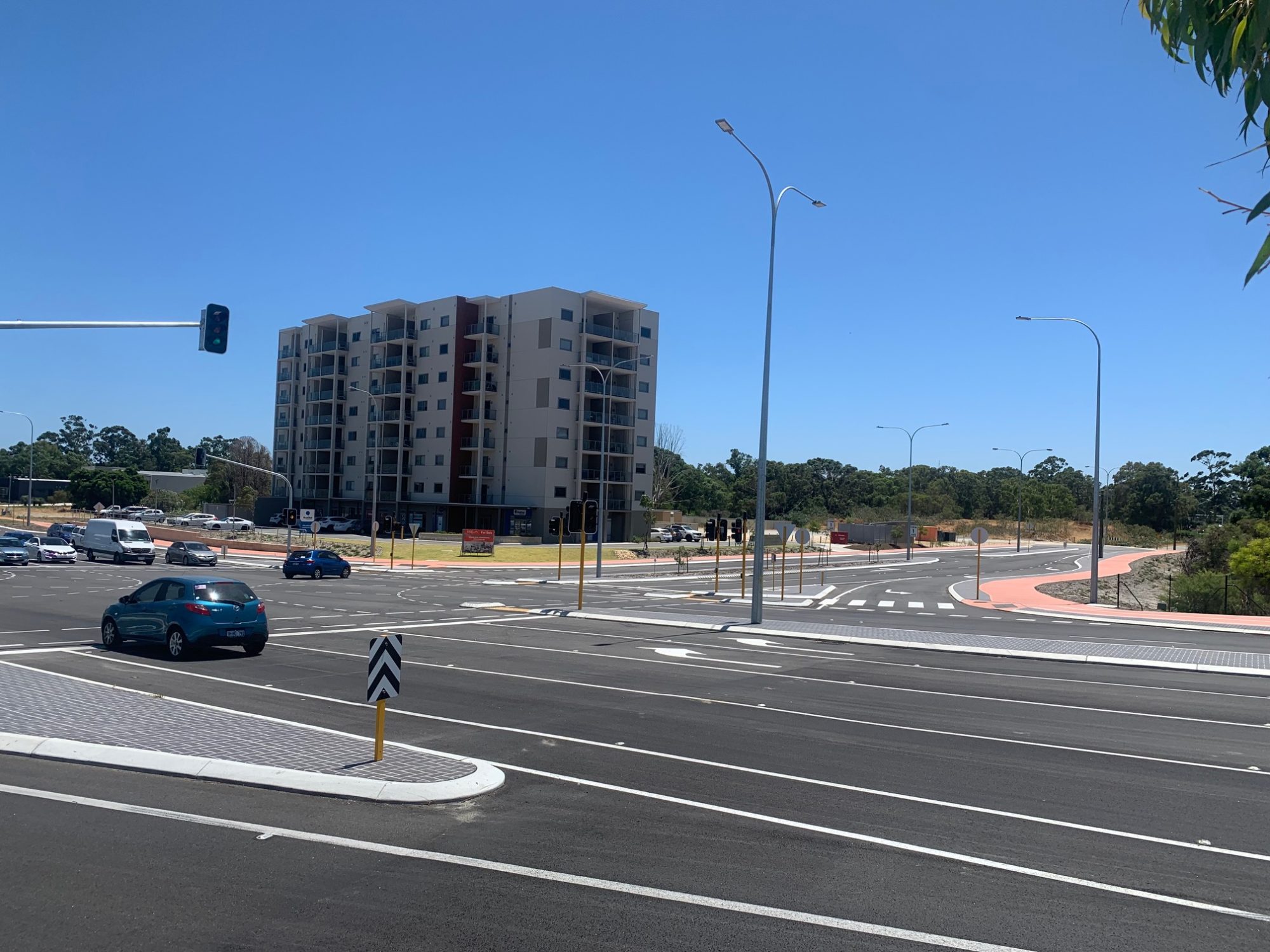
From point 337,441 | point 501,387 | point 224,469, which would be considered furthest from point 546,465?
point 224,469

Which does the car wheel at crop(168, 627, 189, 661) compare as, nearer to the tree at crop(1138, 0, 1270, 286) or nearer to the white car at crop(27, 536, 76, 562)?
the tree at crop(1138, 0, 1270, 286)

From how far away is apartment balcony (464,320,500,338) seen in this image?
81750mm

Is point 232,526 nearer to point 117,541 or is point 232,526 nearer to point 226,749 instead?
point 117,541

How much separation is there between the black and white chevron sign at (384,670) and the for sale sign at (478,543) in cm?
5310

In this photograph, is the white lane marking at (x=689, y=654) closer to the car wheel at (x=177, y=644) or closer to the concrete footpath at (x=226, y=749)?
→ the concrete footpath at (x=226, y=749)

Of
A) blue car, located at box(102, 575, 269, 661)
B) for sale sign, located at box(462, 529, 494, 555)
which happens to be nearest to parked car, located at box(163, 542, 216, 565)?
for sale sign, located at box(462, 529, 494, 555)

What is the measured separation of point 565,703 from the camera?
13.4m

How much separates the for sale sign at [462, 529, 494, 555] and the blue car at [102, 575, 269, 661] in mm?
44394

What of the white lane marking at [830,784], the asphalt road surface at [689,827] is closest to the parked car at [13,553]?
the asphalt road surface at [689,827]

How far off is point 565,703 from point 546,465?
64.5 m

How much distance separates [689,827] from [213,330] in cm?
1479

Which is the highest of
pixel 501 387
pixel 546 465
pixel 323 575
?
pixel 501 387

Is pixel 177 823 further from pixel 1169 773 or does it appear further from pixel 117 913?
pixel 1169 773

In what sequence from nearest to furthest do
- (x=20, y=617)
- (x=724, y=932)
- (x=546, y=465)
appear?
(x=724, y=932), (x=20, y=617), (x=546, y=465)
